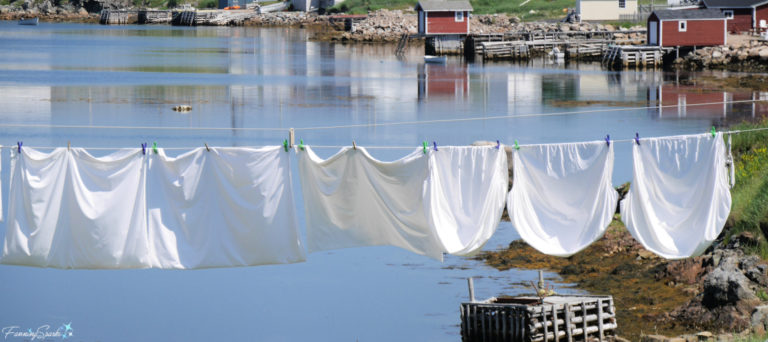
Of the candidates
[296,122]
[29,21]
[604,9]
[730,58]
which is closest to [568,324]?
[296,122]

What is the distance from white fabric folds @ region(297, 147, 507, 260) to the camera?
14.1m

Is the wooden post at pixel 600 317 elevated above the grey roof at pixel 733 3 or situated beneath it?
situated beneath

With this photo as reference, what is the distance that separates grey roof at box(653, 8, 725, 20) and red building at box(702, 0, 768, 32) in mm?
3970

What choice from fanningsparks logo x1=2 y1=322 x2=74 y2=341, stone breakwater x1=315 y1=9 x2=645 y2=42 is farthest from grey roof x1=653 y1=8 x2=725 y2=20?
fanningsparks logo x1=2 y1=322 x2=74 y2=341

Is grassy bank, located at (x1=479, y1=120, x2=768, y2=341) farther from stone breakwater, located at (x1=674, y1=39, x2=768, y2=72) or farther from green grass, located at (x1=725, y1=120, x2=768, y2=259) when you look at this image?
stone breakwater, located at (x1=674, y1=39, x2=768, y2=72)

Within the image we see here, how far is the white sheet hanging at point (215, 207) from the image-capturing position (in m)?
14.2

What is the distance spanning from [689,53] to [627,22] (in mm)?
22928

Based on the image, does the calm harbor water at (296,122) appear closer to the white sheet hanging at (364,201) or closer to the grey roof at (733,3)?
the white sheet hanging at (364,201)

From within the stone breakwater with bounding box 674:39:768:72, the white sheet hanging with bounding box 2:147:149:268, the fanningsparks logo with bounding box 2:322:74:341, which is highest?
the stone breakwater with bounding box 674:39:768:72

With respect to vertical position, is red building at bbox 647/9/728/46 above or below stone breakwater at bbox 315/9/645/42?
below

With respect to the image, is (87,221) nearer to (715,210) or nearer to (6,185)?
(715,210)

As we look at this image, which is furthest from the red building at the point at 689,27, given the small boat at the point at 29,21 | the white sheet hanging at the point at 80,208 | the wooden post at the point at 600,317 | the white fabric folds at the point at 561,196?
the small boat at the point at 29,21

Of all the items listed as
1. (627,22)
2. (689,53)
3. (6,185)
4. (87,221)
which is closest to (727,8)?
(689,53)

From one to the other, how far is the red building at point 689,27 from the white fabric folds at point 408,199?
208ft
